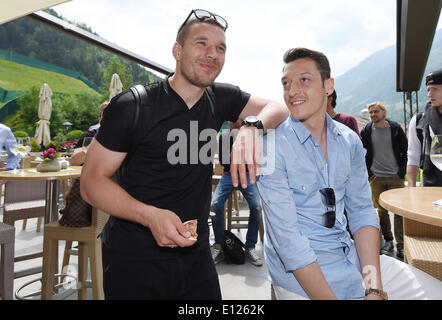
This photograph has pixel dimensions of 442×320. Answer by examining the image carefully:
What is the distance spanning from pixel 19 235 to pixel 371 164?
17.8 ft

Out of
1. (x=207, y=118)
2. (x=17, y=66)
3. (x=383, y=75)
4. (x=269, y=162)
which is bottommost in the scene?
(x=269, y=162)

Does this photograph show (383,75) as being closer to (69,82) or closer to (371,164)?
(69,82)

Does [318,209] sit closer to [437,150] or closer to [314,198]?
[314,198]

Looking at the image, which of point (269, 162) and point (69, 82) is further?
point (69, 82)

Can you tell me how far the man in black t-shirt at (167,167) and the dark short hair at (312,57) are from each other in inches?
13.0

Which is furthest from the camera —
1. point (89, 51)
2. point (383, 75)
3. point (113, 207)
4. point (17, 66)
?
point (383, 75)

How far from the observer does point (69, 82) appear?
45562 mm

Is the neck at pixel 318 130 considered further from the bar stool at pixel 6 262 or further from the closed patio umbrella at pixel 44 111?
the closed patio umbrella at pixel 44 111

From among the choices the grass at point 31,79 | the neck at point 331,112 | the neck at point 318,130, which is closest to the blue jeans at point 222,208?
the neck at point 331,112

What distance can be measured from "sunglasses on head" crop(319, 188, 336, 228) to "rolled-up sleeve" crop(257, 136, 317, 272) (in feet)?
0.45

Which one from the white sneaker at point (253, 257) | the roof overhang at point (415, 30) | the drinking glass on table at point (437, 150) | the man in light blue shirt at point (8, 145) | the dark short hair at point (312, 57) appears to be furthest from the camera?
the roof overhang at point (415, 30)

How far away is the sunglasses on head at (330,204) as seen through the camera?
122 centimetres

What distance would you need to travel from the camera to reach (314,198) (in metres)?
1.26
